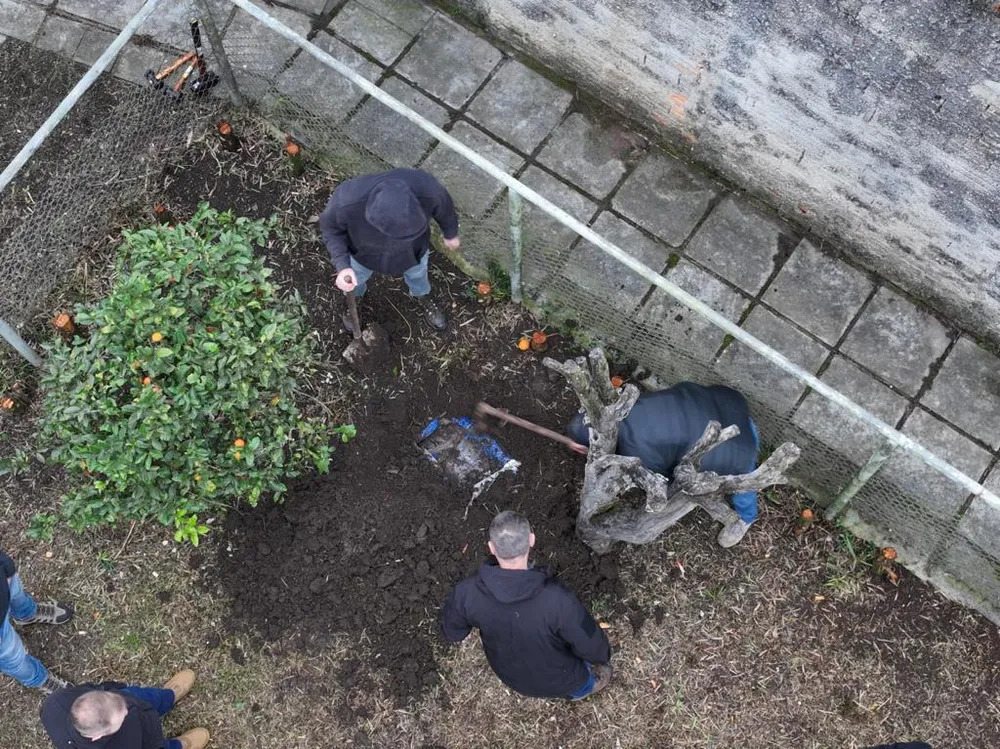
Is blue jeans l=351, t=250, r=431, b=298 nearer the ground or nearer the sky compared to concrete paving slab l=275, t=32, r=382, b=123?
nearer the ground

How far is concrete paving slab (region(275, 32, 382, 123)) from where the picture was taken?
551cm

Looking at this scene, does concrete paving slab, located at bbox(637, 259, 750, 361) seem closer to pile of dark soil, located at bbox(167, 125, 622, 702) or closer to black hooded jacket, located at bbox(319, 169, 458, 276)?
pile of dark soil, located at bbox(167, 125, 622, 702)

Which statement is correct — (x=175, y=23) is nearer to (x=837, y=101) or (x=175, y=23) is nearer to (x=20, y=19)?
(x=20, y=19)

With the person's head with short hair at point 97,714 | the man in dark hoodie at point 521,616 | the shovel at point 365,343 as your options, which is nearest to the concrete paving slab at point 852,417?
the man in dark hoodie at point 521,616

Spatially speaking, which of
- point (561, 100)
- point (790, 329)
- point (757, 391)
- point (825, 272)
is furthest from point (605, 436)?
point (561, 100)

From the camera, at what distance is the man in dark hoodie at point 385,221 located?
13.7ft

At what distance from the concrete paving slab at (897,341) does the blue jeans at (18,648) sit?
429cm

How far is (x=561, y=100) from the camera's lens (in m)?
5.48

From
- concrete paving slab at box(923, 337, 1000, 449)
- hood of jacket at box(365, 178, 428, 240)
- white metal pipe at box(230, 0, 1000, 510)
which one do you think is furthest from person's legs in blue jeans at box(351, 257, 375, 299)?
concrete paving slab at box(923, 337, 1000, 449)

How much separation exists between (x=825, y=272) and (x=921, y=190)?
74 centimetres

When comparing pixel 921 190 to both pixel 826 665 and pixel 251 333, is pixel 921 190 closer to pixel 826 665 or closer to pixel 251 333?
pixel 826 665

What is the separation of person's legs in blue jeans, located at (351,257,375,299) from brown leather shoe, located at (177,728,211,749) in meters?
2.31

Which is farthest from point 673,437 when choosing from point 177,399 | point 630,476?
point 177,399

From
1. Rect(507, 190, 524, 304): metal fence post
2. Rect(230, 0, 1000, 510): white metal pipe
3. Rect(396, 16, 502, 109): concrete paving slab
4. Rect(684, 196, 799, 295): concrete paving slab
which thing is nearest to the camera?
Rect(230, 0, 1000, 510): white metal pipe
